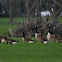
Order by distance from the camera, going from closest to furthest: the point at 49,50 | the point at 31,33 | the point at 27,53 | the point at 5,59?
the point at 5,59, the point at 27,53, the point at 49,50, the point at 31,33

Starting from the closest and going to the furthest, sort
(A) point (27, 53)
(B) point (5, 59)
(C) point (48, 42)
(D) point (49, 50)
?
1. (B) point (5, 59)
2. (A) point (27, 53)
3. (D) point (49, 50)
4. (C) point (48, 42)

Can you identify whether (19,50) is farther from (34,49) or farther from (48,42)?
(48,42)

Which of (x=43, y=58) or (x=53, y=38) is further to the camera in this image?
(x=53, y=38)

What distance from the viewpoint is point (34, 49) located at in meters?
15.0

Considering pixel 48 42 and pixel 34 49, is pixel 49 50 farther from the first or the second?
pixel 48 42

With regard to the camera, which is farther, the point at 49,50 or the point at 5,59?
the point at 49,50

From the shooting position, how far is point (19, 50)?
14734 mm

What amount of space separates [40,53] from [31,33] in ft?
42.4

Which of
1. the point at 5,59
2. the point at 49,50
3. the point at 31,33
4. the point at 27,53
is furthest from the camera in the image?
the point at 31,33

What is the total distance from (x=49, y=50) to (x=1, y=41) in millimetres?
4265

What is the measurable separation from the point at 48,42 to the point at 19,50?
3388 mm

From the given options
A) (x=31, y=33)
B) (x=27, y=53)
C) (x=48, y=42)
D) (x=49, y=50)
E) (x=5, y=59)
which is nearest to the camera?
(x=5, y=59)

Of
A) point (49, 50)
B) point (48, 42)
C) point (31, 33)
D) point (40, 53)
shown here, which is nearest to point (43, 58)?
point (40, 53)

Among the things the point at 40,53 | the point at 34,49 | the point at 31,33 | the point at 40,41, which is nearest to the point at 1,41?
the point at 40,41
